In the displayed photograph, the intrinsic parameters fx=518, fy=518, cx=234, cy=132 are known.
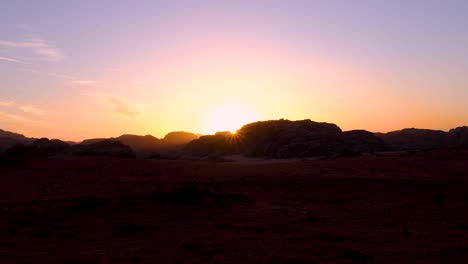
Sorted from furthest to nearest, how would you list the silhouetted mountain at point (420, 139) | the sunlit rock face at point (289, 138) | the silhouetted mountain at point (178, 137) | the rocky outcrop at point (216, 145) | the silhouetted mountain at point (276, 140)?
1. the silhouetted mountain at point (178, 137)
2. the silhouetted mountain at point (420, 139)
3. the rocky outcrop at point (216, 145)
4. the silhouetted mountain at point (276, 140)
5. the sunlit rock face at point (289, 138)

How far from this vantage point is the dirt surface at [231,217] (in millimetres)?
9711

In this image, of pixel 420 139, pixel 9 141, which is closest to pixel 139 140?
pixel 9 141

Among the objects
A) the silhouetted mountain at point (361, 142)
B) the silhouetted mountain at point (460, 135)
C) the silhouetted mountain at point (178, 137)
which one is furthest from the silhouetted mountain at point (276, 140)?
the silhouetted mountain at point (178, 137)

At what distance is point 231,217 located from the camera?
45.8 ft

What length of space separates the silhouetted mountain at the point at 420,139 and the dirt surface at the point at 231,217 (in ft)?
146

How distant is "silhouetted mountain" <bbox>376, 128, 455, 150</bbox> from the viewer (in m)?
68.1

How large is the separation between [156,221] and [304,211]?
176 inches

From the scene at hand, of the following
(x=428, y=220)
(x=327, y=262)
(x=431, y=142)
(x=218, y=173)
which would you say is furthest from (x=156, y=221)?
(x=431, y=142)

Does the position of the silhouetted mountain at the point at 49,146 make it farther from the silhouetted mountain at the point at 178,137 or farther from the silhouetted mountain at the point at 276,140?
the silhouetted mountain at the point at 178,137

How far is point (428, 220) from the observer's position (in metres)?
13.9

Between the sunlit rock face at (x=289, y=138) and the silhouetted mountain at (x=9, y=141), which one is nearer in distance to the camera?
the sunlit rock face at (x=289, y=138)

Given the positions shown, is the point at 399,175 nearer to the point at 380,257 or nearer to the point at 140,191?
the point at 140,191

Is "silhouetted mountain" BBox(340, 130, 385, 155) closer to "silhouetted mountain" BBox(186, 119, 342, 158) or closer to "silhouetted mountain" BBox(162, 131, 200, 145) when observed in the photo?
"silhouetted mountain" BBox(186, 119, 342, 158)

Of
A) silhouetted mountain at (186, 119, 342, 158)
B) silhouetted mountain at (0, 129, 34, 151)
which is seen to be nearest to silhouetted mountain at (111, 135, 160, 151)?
silhouetted mountain at (0, 129, 34, 151)
